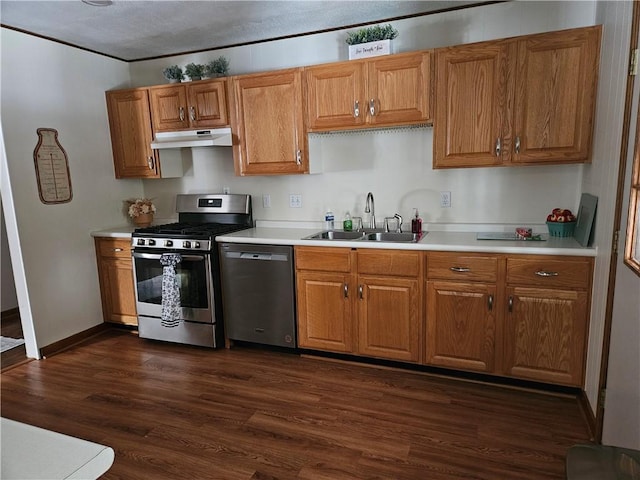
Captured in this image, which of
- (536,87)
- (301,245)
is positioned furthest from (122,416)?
(536,87)

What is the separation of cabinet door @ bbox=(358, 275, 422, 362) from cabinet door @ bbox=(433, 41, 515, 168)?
897 mm

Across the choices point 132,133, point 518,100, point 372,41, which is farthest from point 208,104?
point 518,100

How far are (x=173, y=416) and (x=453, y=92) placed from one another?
2.63 meters

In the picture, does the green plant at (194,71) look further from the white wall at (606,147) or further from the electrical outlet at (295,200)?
the white wall at (606,147)

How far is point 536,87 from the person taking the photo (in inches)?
98.6

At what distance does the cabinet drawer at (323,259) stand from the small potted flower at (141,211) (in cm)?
181

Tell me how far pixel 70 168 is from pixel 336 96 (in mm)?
2325

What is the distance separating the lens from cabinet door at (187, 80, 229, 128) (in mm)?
3326

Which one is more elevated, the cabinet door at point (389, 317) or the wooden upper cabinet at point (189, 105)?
the wooden upper cabinet at point (189, 105)

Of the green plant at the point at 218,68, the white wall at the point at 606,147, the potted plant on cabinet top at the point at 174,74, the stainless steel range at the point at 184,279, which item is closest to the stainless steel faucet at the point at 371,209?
the stainless steel range at the point at 184,279

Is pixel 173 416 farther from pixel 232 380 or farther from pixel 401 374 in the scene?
pixel 401 374

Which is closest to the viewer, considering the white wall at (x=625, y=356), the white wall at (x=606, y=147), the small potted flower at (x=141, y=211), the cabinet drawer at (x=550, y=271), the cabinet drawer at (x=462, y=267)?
the white wall at (x=625, y=356)

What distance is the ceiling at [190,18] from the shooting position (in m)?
2.73

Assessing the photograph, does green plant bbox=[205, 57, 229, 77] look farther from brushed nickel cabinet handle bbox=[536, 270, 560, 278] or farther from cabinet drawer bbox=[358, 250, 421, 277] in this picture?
brushed nickel cabinet handle bbox=[536, 270, 560, 278]
